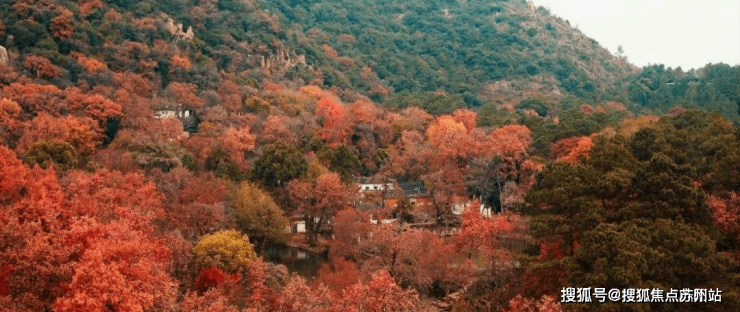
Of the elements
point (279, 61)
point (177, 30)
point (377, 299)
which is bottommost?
point (377, 299)

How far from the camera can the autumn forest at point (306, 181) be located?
58.4ft

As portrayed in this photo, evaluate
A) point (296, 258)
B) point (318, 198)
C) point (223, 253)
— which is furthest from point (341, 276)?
point (318, 198)

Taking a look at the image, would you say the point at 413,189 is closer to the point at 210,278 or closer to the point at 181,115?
the point at 181,115

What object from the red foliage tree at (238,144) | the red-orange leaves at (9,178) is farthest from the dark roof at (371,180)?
the red-orange leaves at (9,178)

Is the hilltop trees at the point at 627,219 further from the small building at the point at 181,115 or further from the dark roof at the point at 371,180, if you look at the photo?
the small building at the point at 181,115

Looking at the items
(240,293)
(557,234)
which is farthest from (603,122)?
(240,293)

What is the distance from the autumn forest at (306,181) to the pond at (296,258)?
0.64 feet

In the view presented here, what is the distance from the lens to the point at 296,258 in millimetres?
36594

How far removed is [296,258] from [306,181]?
519 centimetres

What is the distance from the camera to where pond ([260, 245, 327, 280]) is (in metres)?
33.9

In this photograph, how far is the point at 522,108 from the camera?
7275 centimetres

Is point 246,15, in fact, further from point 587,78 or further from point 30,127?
point 587,78

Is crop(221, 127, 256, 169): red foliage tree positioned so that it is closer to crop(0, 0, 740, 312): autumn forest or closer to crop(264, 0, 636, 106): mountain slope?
crop(0, 0, 740, 312): autumn forest

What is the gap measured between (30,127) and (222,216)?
15802 millimetres
